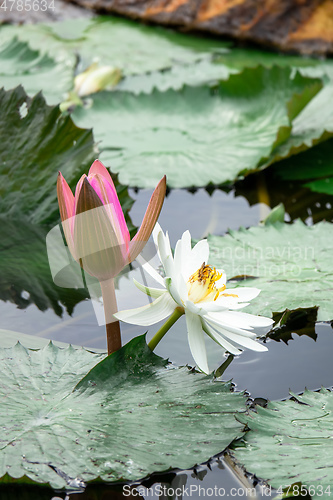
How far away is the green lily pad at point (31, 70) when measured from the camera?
2234 mm

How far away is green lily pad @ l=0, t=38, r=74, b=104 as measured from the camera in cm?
223

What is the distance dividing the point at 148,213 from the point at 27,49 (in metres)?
1.85

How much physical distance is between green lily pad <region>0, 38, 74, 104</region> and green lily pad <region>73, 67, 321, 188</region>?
10.0 inches

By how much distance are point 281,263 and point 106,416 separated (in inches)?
24.2

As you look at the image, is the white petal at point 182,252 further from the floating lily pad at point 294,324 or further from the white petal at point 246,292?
the floating lily pad at point 294,324

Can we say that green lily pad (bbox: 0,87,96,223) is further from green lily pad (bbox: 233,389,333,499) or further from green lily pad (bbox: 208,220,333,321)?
green lily pad (bbox: 233,389,333,499)

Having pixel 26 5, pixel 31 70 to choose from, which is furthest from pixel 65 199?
pixel 26 5

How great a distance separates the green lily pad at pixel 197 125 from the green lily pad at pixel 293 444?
3.11 feet

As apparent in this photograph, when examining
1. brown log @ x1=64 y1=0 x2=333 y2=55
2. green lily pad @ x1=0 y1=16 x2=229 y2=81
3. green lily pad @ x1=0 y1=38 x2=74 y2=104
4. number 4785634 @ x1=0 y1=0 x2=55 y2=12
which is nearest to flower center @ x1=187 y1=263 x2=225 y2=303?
green lily pad @ x1=0 y1=38 x2=74 y2=104

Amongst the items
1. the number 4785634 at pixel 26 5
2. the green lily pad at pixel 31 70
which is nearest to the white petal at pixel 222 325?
the green lily pad at pixel 31 70

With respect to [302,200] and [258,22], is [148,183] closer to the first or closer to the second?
[302,200]

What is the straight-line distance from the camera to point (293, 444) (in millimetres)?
778

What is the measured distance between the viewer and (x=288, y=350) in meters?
1.05

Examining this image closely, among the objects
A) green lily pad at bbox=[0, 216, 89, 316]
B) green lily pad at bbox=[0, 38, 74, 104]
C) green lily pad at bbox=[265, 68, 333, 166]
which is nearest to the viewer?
green lily pad at bbox=[0, 216, 89, 316]
